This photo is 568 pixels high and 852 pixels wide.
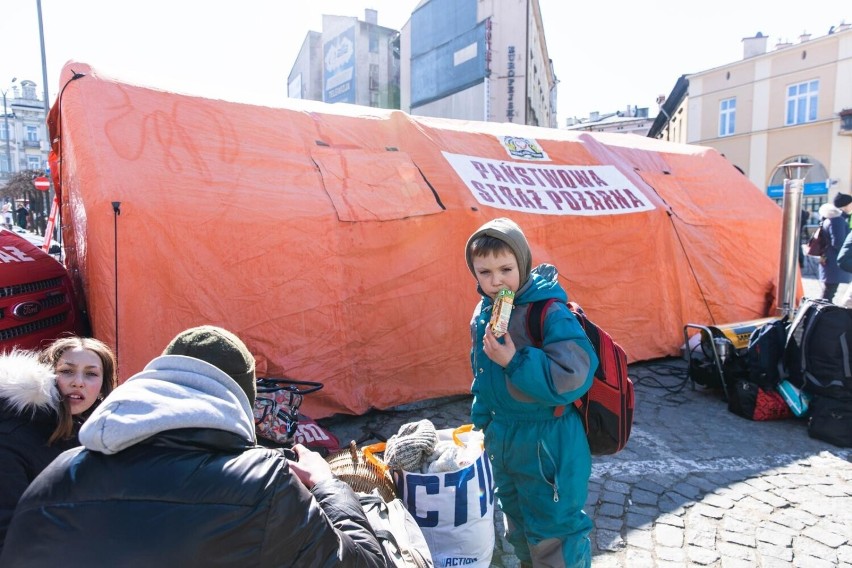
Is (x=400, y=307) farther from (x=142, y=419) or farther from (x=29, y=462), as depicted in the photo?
(x=142, y=419)

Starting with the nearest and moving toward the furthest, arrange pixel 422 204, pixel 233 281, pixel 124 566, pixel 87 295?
pixel 124 566
pixel 87 295
pixel 233 281
pixel 422 204

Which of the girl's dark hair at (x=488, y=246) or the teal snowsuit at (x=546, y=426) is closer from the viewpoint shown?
the teal snowsuit at (x=546, y=426)

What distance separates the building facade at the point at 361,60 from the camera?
40281 mm

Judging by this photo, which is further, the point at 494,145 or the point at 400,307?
the point at 494,145

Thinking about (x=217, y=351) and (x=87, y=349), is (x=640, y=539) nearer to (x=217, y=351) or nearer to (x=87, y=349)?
(x=217, y=351)

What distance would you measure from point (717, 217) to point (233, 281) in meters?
6.23

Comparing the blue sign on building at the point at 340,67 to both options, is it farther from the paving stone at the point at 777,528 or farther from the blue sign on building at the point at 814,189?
the paving stone at the point at 777,528

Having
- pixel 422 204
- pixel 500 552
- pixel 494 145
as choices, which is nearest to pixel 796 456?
pixel 500 552

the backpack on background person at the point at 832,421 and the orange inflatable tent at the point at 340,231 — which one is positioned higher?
the orange inflatable tent at the point at 340,231

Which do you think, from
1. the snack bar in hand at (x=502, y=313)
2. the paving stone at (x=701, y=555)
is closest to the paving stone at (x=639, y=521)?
the paving stone at (x=701, y=555)

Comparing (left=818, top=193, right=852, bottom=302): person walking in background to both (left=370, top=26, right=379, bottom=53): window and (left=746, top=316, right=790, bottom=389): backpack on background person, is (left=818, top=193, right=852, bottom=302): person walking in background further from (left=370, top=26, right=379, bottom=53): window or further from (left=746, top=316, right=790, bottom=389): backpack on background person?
(left=370, top=26, right=379, bottom=53): window

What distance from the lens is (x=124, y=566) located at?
3.38 ft

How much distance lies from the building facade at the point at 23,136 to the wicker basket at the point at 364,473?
5975 cm

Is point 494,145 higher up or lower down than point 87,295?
higher up
